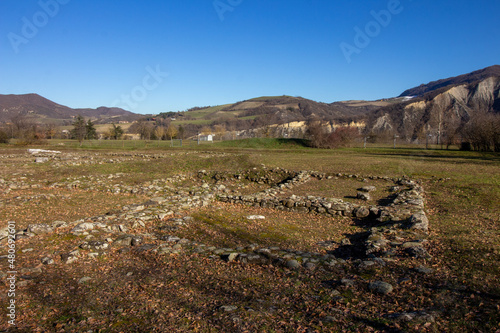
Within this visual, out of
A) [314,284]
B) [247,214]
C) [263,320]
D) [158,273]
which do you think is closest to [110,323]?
[158,273]

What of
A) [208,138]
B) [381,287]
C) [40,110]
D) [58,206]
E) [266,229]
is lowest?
[266,229]

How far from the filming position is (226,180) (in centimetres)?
1536

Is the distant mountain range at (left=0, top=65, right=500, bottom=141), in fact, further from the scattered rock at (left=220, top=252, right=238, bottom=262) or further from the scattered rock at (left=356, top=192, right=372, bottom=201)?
the scattered rock at (left=220, top=252, right=238, bottom=262)

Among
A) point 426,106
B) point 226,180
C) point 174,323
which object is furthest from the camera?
point 426,106

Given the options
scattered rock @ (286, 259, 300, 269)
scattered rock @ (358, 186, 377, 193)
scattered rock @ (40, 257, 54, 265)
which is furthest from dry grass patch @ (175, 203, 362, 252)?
scattered rock @ (358, 186, 377, 193)

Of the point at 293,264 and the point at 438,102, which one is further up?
the point at 438,102

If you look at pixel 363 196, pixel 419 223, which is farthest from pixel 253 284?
pixel 363 196

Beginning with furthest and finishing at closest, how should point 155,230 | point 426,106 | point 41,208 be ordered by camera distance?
point 426,106, point 41,208, point 155,230

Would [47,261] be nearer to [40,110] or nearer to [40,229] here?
[40,229]

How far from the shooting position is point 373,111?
89.6m

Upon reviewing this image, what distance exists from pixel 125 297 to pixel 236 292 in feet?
5.49

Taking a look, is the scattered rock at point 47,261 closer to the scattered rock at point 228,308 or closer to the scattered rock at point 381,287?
the scattered rock at point 228,308

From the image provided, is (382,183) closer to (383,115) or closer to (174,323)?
(174,323)

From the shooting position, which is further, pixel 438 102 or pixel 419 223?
pixel 438 102
